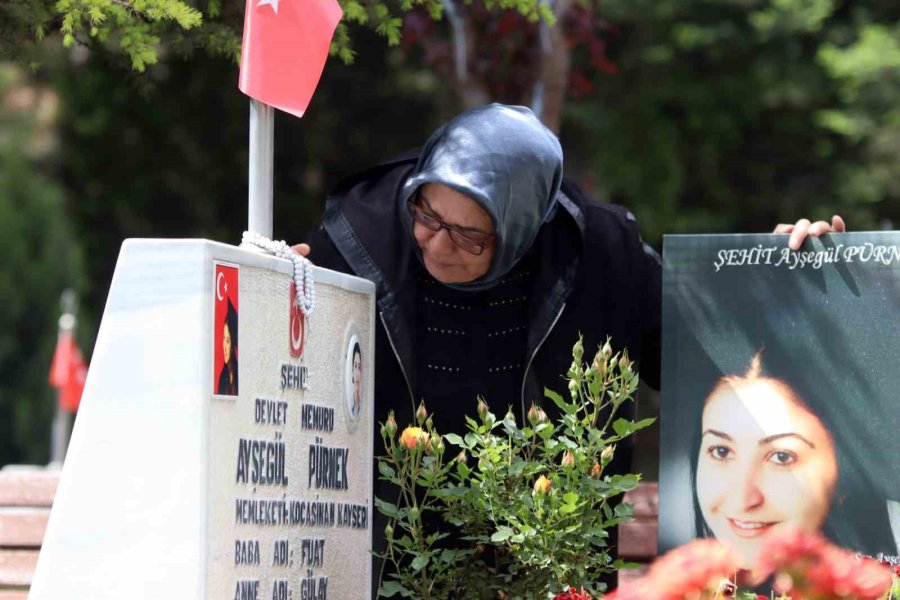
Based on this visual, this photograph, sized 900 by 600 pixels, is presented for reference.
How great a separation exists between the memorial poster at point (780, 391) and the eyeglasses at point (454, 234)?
0.38 meters

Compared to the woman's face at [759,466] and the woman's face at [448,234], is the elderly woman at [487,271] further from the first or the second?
the woman's face at [759,466]

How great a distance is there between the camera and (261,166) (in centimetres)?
306

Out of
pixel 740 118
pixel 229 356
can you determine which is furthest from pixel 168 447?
pixel 740 118

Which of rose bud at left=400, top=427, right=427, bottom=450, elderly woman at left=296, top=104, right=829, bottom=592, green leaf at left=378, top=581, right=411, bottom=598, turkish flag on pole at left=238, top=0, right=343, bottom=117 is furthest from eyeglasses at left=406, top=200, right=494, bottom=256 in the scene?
green leaf at left=378, top=581, right=411, bottom=598

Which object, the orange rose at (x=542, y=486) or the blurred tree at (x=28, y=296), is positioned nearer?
the orange rose at (x=542, y=486)

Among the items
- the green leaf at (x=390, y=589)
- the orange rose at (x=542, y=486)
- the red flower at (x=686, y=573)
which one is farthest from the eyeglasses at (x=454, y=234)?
the red flower at (x=686, y=573)

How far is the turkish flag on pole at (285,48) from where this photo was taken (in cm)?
299

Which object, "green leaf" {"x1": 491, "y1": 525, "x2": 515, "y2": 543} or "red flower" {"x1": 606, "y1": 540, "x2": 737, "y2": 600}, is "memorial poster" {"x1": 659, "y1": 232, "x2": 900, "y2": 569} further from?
"red flower" {"x1": 606, "y1": 540, "x2": 737, "y2": 600}

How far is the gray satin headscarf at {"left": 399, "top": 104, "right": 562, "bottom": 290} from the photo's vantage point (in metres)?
3.24

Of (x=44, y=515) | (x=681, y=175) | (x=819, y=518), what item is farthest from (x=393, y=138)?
(x=819, y=518)

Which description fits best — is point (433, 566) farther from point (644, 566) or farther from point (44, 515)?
point (44, 515)

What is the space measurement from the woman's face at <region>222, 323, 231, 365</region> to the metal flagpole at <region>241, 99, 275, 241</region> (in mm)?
441

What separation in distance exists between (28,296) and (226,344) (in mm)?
14377

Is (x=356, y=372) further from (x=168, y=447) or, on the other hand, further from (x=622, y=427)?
(x=168, y=447)
